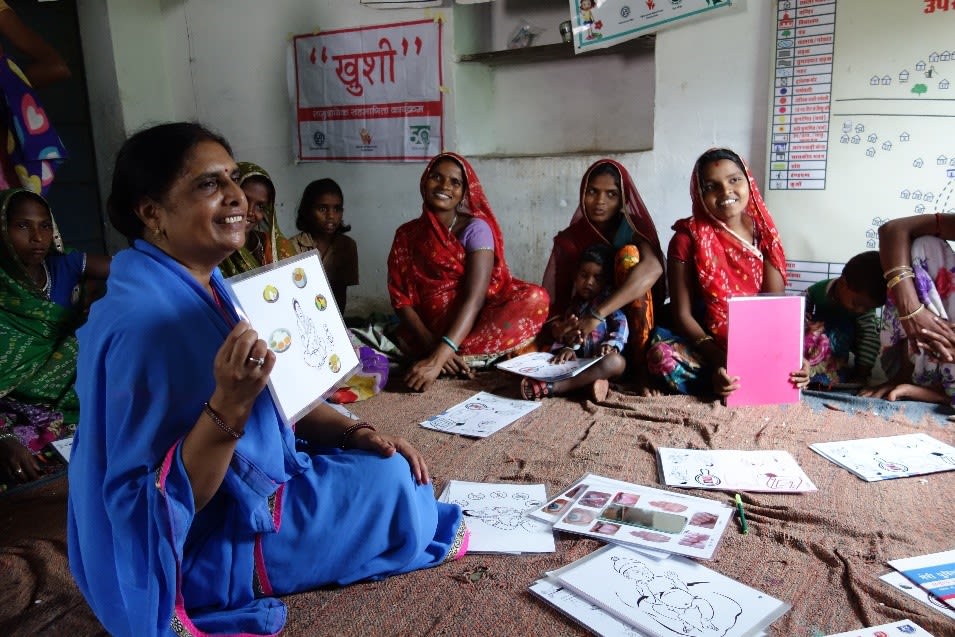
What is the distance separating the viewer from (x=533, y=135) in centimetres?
457

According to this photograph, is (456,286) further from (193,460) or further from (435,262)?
(193,460)

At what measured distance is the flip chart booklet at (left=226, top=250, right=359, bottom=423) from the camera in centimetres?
142

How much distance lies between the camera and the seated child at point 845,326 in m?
2.92

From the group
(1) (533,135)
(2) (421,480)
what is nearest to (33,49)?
(1) (533,135)

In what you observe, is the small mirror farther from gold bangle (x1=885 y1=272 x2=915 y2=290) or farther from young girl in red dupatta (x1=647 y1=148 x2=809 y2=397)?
gold bangle (x1=885 y1=272 x2=915 y2=290)

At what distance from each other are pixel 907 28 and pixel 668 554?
2.57m

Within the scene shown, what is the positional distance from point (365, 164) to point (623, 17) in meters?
1.88

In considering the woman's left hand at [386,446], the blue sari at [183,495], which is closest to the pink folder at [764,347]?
the woman's left hand at [386,446]

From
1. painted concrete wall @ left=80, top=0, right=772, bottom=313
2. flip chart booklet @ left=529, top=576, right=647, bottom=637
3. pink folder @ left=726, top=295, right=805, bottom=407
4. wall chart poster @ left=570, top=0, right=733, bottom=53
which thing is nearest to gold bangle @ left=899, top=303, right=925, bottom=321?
pink folder @ left=726, top=295, right=805, bottom=407

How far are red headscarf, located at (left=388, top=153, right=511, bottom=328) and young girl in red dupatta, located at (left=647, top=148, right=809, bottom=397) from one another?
89 centimetres

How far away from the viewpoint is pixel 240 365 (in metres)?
1.18

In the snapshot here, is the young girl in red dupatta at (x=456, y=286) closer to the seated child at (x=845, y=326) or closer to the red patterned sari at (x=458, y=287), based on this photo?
the red patterned sari at (x=458, y=287)

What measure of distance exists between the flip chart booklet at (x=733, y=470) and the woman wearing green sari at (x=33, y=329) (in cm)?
221

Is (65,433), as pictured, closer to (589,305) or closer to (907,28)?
(589,305)
